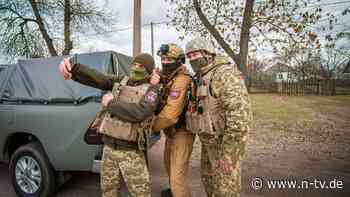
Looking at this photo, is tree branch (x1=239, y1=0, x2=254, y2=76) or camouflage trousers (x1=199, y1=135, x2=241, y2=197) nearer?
camouflage trousers (x1=199, y1=135, x2=241, y2=197)

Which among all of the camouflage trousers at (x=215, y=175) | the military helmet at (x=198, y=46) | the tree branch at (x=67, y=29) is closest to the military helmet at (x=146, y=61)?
the military helmet at (x=198, y=46)

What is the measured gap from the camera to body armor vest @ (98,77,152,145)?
6.21ft

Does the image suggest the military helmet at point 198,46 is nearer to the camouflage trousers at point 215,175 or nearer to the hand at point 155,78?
the hand at point 155,78

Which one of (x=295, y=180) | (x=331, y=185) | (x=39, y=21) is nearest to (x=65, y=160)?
(x=295, y=180)

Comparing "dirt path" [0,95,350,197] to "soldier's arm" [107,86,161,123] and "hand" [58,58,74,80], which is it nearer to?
"soldier's arm" [107,86,161,123]

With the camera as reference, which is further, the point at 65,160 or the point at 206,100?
the point at 65,160

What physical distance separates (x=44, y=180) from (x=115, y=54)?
1748 mm

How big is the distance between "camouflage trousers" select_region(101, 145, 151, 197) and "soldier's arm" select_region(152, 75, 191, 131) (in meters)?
0.34

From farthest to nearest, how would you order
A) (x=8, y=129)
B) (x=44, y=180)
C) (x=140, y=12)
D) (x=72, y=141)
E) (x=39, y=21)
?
1. (x=39, y=21)
2. (x=140, y=12)
3. (x=8, y=129)
4. (x=44, y=180)
5. (x=72, y=141)

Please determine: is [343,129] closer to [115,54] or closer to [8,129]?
[115,54]

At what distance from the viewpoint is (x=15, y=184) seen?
9.32 feet

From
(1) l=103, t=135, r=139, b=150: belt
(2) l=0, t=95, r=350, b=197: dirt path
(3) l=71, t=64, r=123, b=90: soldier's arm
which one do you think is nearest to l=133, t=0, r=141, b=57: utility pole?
(2) l=0, t=95, r=350, b=197: dirt path

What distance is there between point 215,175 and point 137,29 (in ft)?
20.0

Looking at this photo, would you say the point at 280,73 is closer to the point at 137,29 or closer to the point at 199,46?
the point at 137,29
